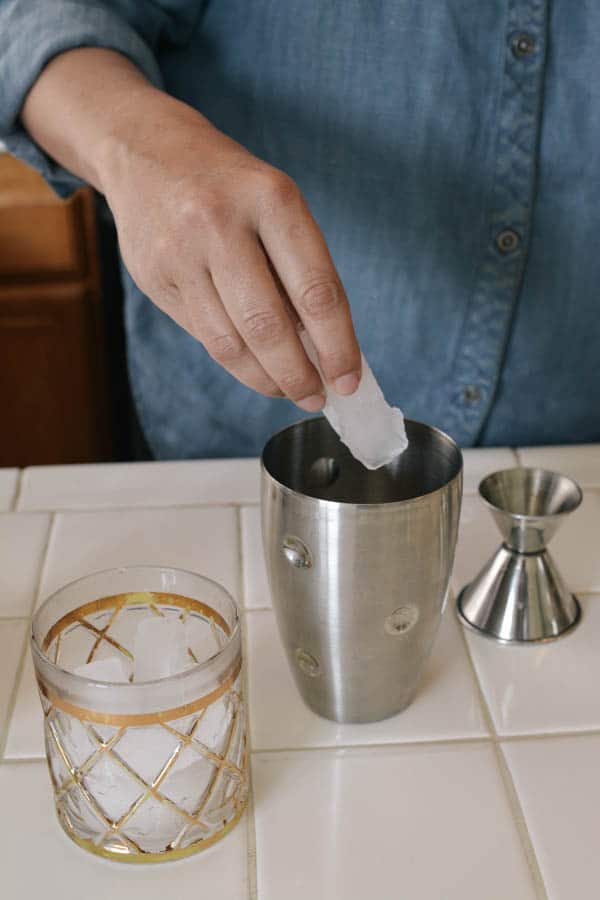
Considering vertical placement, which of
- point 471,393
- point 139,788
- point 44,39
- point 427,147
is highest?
point 44,39

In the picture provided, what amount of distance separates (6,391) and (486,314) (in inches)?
34.0

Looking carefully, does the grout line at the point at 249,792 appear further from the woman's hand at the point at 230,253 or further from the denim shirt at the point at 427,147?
the denim shirt at the point at 427,147

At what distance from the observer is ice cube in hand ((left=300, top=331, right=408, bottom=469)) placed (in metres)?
0.57

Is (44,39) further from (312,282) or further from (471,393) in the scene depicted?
(471,393)

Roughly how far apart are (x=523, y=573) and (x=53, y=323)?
103 cm

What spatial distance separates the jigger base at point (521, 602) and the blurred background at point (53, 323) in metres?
0.83

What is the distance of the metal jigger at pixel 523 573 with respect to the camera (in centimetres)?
67

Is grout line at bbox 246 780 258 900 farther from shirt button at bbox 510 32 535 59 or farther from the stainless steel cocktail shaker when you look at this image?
shirt button at bbox 510 32 535 59

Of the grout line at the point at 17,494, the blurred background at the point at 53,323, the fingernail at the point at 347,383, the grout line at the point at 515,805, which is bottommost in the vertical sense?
the blurred background at the point at 53,323

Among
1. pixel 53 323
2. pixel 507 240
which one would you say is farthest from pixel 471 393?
pixel 53 323

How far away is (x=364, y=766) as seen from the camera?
22.8 inches

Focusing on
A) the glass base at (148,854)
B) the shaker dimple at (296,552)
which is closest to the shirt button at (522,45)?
the shaker dimple at (296,552)

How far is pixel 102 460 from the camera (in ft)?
5.56

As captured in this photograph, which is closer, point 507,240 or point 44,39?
point 44,39
